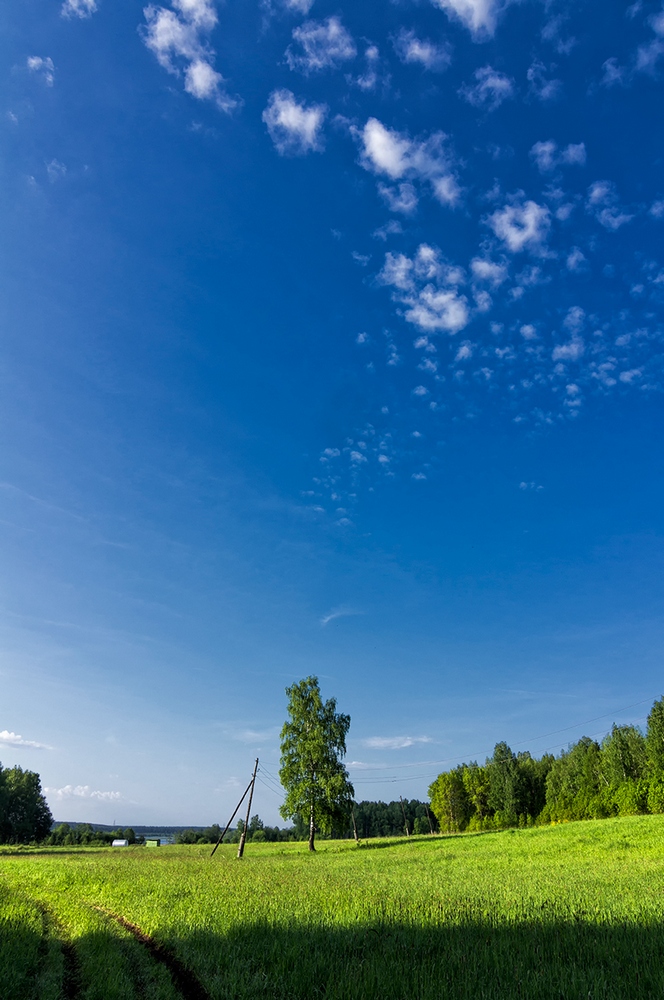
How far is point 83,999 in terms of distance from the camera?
786 cm

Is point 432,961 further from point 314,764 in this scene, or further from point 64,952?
point 314,764

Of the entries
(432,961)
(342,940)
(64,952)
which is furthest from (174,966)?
(432,961)

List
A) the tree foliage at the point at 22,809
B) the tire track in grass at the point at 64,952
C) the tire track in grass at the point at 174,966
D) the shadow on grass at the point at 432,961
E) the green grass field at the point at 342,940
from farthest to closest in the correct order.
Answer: the tree foliage at the point at 22,809 < the tire track in grass at the point at 64,952 < the tire track in grass at the point at 174,966 < the green grass field at the point at 342,940 < the shadow on grass at the point at 432,961

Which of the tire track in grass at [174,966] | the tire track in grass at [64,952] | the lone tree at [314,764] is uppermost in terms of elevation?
the lone tree at [314,764]

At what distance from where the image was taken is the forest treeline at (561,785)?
7938 centimetres

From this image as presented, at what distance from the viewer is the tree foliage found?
313 ft

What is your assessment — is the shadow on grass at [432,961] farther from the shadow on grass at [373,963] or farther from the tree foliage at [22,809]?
the tree foliage at [22,809]

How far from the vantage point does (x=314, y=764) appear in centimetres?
5534

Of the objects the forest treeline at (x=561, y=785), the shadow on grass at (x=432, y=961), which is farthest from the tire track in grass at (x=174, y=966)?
the forest treeline at (x=561, y=785)

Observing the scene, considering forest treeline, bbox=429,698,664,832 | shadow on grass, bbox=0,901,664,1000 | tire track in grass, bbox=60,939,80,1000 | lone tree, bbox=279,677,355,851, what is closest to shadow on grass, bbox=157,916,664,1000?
shadow on grass, bbox=0,901,664,1000

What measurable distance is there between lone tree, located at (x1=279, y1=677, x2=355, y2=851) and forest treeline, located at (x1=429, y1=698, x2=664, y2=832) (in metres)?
43.1

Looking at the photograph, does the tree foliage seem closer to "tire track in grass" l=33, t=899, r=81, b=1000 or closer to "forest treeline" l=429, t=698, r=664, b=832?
"forest treeline" l=429, t=698, r=664, b=832

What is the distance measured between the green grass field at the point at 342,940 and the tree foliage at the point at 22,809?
98549 mm

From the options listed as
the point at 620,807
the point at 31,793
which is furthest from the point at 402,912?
the point at 31,793
